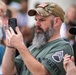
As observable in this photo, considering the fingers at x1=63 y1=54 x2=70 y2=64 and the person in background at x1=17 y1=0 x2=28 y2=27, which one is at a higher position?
the fingers at x1=63 y1=54 x2=70 y2=64

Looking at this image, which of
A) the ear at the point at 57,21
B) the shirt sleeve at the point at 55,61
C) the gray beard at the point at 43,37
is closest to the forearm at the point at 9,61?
the gray beard at the point at 43,37

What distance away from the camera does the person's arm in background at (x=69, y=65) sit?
209 inches

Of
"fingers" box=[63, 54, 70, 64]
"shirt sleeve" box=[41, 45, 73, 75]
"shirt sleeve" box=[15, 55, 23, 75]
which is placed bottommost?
"shirt sleeve" box=[15, 55, 23, 75]

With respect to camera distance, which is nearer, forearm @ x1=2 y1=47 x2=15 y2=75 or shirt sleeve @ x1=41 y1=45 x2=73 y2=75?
shirt sleeve @ x1=41 y1=45 x2=73 y2=75

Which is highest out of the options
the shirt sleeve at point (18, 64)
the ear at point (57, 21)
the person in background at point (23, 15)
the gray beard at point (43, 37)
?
the ear at point (57, 21)

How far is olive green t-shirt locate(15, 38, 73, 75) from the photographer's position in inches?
227

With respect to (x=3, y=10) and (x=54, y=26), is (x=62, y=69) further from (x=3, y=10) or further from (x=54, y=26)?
(x=3, y=10)

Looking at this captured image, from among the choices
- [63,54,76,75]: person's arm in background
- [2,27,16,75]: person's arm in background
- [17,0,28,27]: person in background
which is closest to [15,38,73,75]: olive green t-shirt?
[2,27,16,75]: person's arm in background

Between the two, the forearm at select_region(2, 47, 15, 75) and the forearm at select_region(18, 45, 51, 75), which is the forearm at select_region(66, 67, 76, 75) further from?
the forearm at select_region(2, 47, 15, 75)

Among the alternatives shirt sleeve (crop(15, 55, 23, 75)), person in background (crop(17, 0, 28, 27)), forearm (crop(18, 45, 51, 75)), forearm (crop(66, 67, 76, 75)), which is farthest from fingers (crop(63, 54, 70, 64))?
person in background (crop(17, 0, 28, 27))

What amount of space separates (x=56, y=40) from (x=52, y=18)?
0.92 feet

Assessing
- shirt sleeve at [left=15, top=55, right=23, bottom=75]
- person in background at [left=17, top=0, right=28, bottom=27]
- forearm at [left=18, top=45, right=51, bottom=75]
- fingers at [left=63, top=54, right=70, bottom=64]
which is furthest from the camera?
person in background at [left=17, top=0, right=28, bottom=27]

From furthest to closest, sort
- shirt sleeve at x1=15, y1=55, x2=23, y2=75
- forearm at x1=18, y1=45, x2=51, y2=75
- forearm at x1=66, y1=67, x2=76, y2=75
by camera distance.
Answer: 1. shirt sleeve at x1=15, y1=55, x2=23, y2=75
2. forearm at x1=18, y1=45, x2=51, y2=75
3. forearm at x1=66, y1=67, x2=76, y2=75

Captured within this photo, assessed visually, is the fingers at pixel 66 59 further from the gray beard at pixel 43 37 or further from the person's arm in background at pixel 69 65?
the gray beard at pixel 43 37
